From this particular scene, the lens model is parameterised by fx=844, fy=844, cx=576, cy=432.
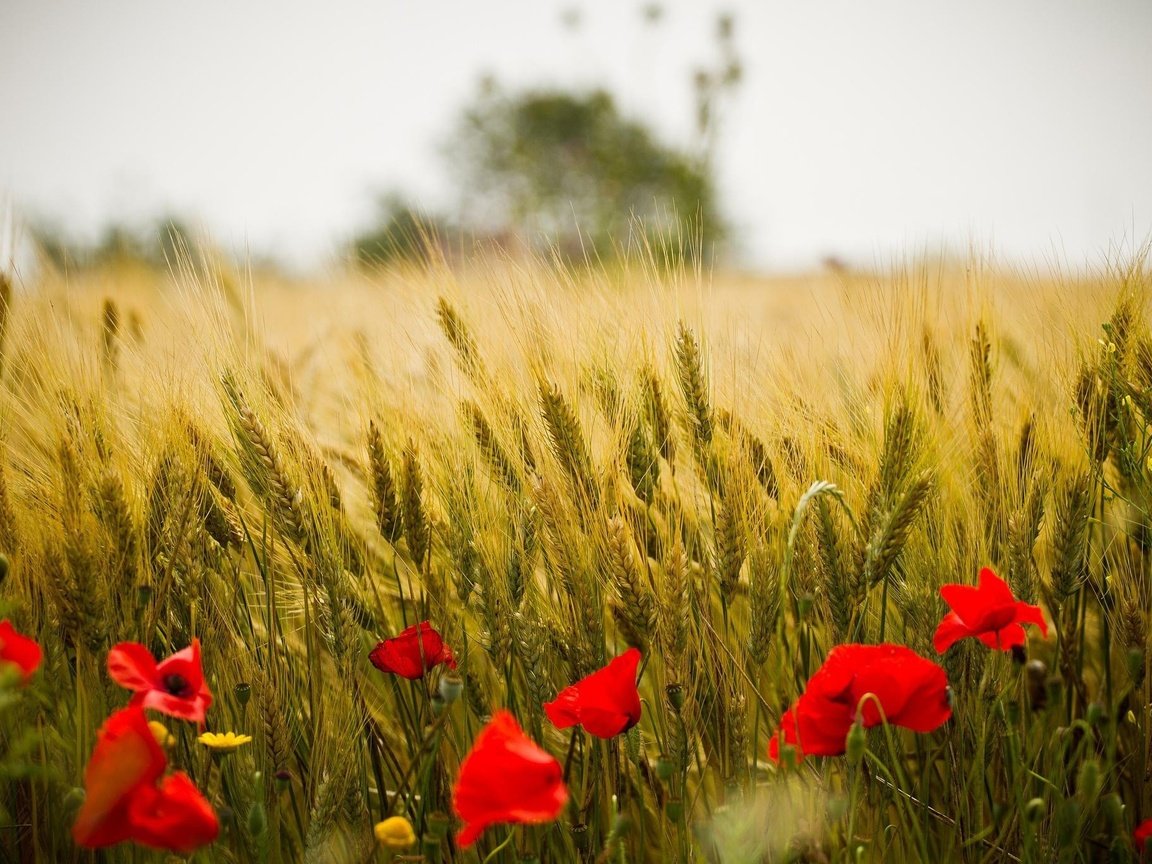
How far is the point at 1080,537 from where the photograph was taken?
1.09 meters

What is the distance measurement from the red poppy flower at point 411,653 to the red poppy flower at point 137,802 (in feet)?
0.95

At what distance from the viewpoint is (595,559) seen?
107 centimetres

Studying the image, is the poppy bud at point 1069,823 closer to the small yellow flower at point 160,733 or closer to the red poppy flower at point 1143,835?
the red poppy flower at point 1143,835

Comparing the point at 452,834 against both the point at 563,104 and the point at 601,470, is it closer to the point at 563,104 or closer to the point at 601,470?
Result: the point at 601,470

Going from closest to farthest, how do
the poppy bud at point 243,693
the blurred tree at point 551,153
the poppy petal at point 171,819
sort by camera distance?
the poppy petal at point 171,819 < the poppy bud at point 243,693 < the blurred tree at point 551,153

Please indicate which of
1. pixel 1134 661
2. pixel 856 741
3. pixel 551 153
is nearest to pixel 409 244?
pixel 856 741

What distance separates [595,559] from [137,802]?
1.81 ft

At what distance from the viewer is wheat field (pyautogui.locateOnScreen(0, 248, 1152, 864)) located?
1020mm

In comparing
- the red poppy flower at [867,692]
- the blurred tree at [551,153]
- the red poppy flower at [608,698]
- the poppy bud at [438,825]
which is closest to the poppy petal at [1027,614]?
the red poppy flower at [867,692]

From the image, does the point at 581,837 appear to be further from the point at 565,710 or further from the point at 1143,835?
the point at 1143,835

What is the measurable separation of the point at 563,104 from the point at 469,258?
2014 centimetres

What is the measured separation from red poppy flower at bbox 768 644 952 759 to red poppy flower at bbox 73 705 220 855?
0.58 metres

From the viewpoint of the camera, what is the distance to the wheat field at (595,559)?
102 cm

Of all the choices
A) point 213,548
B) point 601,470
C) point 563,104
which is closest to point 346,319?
point 213,548
